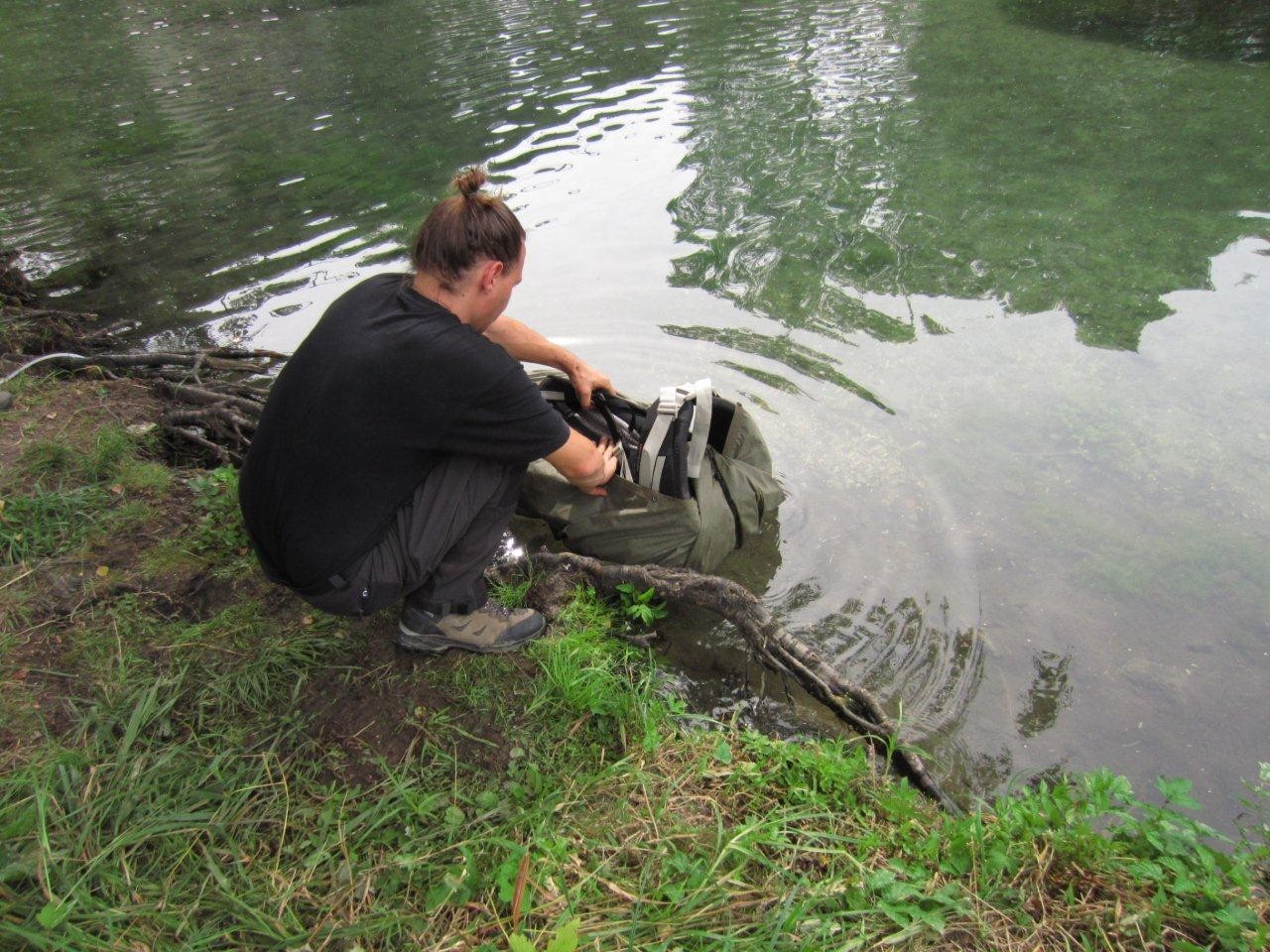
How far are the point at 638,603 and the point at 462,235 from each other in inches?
55.2

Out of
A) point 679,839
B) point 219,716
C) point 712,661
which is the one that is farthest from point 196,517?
point 679,839

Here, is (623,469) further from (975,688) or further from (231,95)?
(231,95)

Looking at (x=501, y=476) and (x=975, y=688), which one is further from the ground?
(x=501, y=476)

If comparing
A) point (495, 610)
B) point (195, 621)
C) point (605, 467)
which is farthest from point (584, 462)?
point (195, 621)

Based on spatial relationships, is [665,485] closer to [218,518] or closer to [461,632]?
[461,632]

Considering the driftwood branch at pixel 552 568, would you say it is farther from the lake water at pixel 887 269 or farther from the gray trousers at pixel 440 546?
the gray trousers at pixel 440 546

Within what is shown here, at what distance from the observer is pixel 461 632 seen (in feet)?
8.87

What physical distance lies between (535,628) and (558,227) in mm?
4212

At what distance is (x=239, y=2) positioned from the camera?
14.8 m

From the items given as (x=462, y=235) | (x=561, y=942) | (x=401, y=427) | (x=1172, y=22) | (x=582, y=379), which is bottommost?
(x=561, y=942)

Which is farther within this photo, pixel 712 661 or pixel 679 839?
pixel 712 661

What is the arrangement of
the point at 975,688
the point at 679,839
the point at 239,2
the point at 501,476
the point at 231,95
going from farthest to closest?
the point at 239,2, the point at 231,95, the point at 975,688, the point at 501,476, the point at 679,839

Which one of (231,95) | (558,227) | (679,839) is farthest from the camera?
(231,95)

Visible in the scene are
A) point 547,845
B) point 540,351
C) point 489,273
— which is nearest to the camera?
point 547,845
